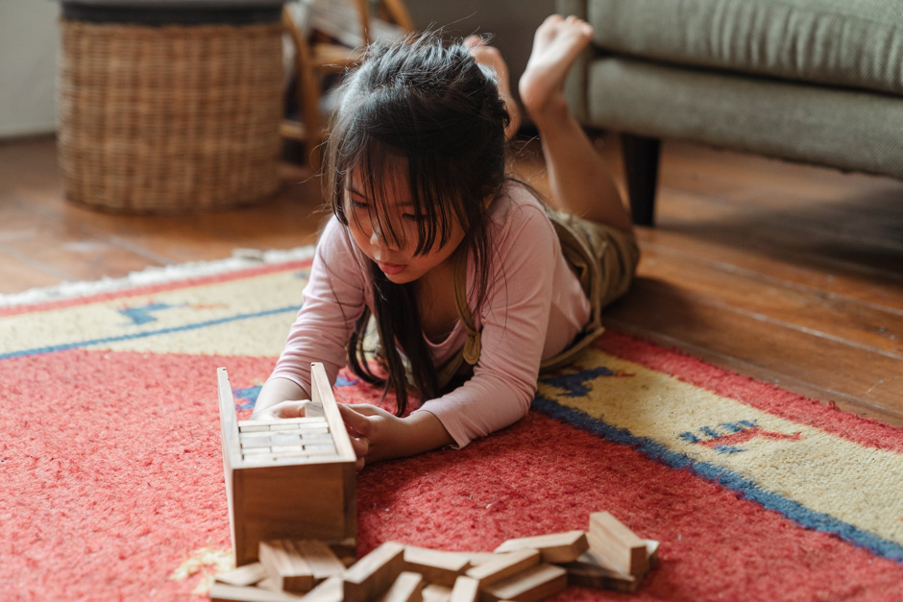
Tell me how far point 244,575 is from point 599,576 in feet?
0.79

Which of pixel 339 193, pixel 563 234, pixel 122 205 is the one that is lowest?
pixel 122 205

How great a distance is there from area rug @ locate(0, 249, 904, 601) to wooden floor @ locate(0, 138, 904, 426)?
0.39ft

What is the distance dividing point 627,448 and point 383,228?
298 mm

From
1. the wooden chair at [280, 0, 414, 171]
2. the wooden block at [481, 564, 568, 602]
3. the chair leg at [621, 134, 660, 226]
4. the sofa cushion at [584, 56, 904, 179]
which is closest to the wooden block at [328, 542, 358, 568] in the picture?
the wooden block at [481, 564, 568, 602]

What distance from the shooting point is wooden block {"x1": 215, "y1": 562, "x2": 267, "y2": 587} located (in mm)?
631

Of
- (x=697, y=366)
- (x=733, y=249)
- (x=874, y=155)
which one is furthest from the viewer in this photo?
(x=733, y=249)

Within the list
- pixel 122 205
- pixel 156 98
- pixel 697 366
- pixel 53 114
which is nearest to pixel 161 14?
pixel 156 98

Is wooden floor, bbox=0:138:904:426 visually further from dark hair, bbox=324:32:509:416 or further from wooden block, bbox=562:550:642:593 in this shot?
wooden block, bbox=562:550:642:593

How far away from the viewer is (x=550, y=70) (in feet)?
4.23

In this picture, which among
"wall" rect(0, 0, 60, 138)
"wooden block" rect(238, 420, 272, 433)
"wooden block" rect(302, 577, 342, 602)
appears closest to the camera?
"wooden block" rect(302, 577, 342, 602)

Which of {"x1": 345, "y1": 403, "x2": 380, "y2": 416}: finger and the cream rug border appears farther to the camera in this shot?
the cream rug border

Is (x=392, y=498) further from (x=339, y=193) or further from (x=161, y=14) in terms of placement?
(x=161, y=14)

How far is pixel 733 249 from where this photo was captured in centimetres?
158

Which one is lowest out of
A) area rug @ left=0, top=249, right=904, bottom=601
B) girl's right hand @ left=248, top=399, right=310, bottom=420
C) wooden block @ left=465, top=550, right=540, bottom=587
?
area rug @ left=0, top=249, right=904, bottom=601
